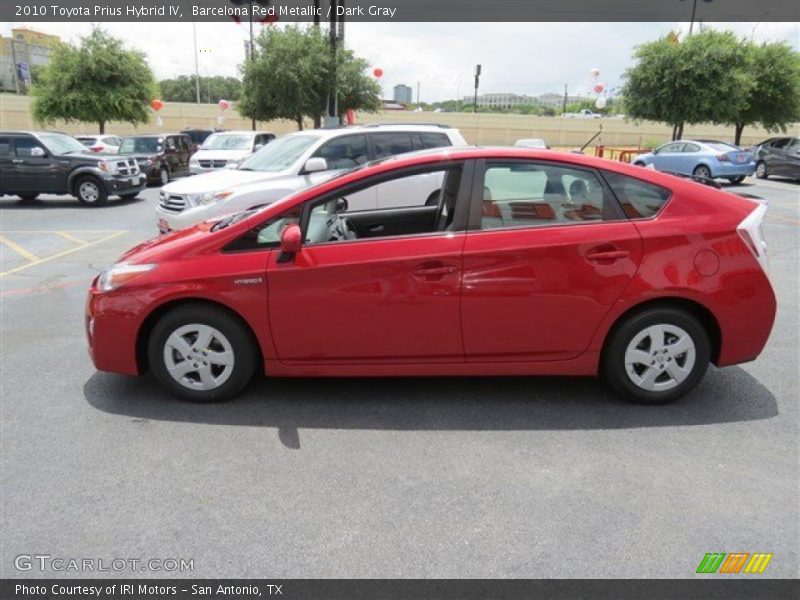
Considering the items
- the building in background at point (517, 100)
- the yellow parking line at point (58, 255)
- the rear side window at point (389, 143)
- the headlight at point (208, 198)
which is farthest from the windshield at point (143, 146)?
the building in background at point (517, 100)

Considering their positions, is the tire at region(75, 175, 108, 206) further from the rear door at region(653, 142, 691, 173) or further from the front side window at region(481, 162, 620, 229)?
the rear door at region(653, 142, 691, 173)

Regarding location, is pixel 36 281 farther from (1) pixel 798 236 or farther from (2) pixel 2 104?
(2) pixel 2 104

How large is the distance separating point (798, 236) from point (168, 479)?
432 inches

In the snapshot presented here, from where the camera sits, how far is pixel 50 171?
14.5 m

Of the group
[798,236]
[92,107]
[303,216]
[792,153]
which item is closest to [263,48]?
[92,107]

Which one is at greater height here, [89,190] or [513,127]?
[513,127]

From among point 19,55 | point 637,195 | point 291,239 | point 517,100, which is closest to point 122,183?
point 291,239

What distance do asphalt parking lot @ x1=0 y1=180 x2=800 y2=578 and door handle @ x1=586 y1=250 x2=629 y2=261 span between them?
1.00 meters

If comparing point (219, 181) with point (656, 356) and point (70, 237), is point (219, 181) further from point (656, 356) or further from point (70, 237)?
point (656, 356)

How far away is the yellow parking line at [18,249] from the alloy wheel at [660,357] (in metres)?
8.30

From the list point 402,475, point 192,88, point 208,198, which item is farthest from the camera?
point 192,88

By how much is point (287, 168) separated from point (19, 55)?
106 m

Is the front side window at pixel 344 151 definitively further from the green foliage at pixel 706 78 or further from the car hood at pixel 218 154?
the green foliage at pixel 706 78

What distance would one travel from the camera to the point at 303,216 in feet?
12.7
